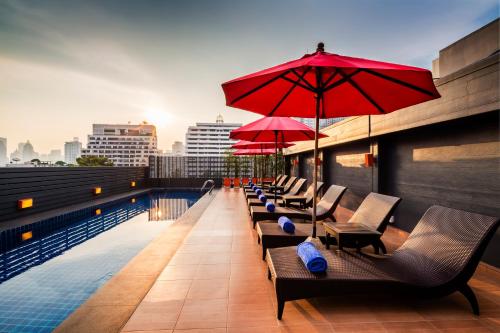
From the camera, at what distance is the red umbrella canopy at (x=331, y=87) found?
2.31m

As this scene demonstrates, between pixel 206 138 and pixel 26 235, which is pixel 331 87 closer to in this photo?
pixel 26 235

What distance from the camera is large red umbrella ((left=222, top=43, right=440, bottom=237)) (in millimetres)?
2309

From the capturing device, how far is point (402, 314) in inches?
85.4

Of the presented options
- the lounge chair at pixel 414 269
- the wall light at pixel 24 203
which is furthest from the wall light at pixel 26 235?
the lounge chair at pixel 414 269

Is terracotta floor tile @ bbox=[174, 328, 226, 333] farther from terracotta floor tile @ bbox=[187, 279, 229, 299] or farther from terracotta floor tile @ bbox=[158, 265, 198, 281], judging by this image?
terracotta floor tile @ bbox=[158, 265, 198, 281]

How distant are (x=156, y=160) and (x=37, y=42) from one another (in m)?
8.72

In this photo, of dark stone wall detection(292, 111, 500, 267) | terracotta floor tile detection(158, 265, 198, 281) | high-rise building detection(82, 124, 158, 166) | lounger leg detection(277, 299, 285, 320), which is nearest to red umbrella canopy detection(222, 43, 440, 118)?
dark stone wall detection(292, 111, 500, 267)

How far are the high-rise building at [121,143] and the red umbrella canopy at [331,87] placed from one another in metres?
122

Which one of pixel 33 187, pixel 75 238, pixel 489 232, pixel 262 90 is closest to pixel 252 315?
pixel 489 232

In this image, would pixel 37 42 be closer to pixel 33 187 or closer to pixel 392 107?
pixel 33 187

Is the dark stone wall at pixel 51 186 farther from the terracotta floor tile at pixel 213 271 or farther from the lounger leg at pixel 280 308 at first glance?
the lounger leg at pixel 280 308

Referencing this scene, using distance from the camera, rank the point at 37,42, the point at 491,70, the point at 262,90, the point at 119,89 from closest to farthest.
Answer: the point at 491,70, the point at 262,90, the point at 37,42, the point at 119,89

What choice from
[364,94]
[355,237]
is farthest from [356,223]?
[364,94]

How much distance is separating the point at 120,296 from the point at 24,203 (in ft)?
25.2
